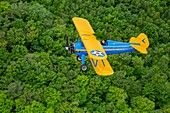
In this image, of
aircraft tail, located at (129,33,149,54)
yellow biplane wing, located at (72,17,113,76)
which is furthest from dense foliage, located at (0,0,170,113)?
yellow biplane wing, located at (72,17,113,76)

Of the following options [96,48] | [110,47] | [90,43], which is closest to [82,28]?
[110,47]

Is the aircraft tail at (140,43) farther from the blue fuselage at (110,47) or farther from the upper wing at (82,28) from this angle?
the upper wing at (82,28)

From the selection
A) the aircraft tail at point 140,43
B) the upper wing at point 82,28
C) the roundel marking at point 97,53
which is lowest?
the aircraft tail at point 140,43

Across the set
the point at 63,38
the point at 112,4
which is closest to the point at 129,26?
the point at 112,4

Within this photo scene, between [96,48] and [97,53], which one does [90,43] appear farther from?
[97,53]

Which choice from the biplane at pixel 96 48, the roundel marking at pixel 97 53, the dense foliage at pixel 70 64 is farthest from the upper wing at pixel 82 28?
the dense foliage at pixel 70 64

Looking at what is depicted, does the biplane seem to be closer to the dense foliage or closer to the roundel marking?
the roundel marking

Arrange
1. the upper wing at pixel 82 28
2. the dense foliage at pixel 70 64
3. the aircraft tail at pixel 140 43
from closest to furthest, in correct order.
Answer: the upper wing at pixel 82 28 < the aircraft tail at pixel 140 43 < the dense foliage at pixel 70 64

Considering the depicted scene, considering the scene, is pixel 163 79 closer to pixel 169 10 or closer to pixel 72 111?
pixel 72 111
